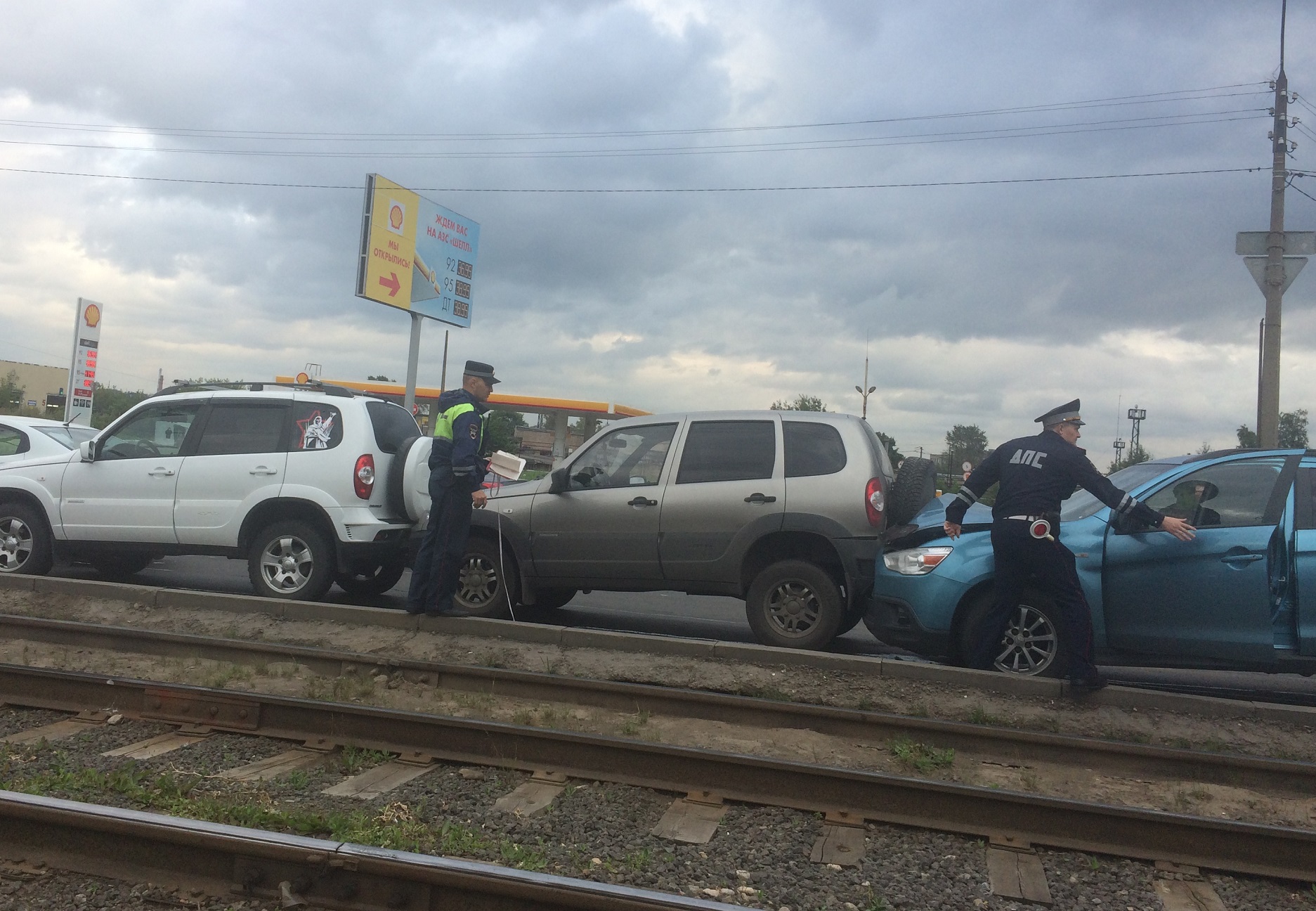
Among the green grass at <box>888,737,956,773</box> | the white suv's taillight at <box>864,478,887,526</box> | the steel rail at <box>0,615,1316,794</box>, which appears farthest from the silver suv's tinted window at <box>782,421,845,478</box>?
the green grass at <box>888,737,956,773</box>

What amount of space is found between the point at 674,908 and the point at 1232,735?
419cm

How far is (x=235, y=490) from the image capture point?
8.73m

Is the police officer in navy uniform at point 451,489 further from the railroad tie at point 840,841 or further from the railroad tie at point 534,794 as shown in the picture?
the railroad tie at point 840,841

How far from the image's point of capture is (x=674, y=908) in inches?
135

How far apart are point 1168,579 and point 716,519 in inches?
121

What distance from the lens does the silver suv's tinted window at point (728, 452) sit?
7.77 metres

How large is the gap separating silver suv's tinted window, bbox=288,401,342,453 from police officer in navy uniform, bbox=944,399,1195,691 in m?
5.18

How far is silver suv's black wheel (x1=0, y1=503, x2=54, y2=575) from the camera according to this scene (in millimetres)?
9297

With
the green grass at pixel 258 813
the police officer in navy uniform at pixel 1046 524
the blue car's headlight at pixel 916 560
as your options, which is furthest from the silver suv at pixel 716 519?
the green grass at pixel 258 813

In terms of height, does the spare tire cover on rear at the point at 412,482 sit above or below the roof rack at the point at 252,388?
below

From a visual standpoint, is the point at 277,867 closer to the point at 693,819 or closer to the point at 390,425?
the point at 693,819

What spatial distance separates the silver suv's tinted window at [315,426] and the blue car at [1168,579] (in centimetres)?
473

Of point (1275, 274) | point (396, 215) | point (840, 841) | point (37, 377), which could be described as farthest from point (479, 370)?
point (37, 377)

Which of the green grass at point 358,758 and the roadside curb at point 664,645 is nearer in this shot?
the green grass at point 358,758
